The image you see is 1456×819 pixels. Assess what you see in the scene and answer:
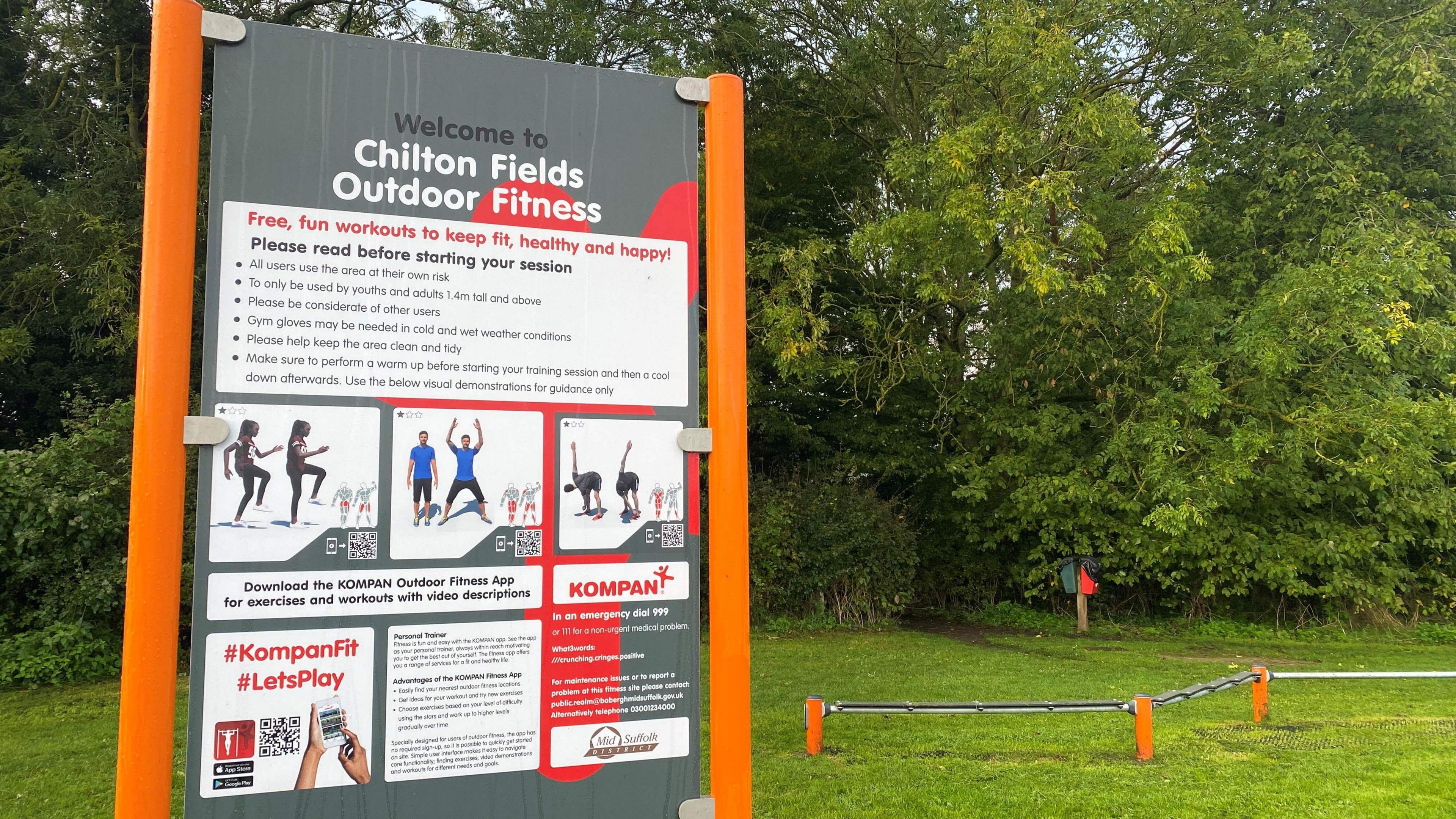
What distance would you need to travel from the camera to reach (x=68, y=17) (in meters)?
15.3

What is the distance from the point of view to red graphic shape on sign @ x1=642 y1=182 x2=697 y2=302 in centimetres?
259

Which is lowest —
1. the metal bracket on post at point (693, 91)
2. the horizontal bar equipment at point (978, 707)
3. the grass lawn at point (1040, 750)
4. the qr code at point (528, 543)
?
the grass lawn at point (1040, 750)

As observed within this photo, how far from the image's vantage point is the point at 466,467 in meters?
2.36

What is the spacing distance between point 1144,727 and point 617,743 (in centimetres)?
560

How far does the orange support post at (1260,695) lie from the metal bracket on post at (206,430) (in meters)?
8.40

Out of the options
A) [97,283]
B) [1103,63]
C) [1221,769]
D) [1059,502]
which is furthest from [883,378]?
[97,283]

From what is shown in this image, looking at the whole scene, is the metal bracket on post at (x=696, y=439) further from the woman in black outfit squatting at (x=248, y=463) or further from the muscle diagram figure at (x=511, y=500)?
the woman in black outfit squatting at (x=248, y=463)

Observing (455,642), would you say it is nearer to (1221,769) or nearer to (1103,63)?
(1221,769)

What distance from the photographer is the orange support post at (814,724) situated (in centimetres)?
690

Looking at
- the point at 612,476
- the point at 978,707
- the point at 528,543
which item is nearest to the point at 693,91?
the point at 612,476

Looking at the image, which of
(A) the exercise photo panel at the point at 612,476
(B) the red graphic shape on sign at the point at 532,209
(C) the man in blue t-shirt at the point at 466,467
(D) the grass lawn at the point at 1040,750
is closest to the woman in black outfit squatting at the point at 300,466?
(C) the man in blue t-shirt at the point at 466,467

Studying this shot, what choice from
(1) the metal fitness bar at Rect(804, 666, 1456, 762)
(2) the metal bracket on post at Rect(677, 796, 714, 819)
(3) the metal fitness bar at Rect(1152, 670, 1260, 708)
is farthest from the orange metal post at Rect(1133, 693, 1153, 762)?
(2) the metal bracket on post at Rect(677, 796, 714, 819)

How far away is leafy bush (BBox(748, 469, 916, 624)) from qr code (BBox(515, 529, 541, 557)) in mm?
13124

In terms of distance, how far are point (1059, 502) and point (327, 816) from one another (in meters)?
15.3
